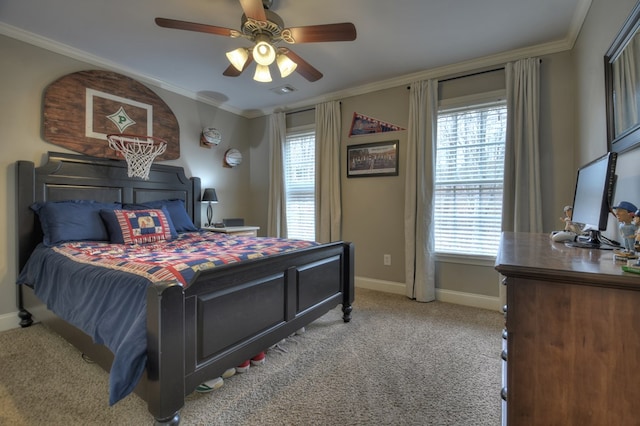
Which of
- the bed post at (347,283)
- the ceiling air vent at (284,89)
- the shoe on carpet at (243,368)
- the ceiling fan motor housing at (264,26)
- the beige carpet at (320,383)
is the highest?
the ceiling air vent at (284,89)

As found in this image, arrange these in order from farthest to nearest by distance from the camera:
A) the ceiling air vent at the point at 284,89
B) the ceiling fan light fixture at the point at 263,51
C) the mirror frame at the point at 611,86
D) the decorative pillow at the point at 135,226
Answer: the ceiling air vent at the point at 284,89, the decorative pillow at the point at 135,226, the ceiling fan light fixture at the point at 263,51, the mirror frame at the point at 611,86

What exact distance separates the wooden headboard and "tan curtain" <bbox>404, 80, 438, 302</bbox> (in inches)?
112

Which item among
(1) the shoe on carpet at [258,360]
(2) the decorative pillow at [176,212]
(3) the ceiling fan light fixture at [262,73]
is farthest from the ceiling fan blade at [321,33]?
(2) the decorative pillow at [176,212]

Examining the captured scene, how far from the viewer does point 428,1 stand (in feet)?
7.27

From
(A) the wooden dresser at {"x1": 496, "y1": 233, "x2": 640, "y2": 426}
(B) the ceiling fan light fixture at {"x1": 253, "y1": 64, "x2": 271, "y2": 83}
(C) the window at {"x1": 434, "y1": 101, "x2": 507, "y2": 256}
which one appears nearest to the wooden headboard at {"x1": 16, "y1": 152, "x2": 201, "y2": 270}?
(B) the ceiling fan light fixture at {"x1": 253, "y1": 64, "x2": 271, "y2": 83}

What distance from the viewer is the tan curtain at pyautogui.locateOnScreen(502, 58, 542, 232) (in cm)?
A: 277

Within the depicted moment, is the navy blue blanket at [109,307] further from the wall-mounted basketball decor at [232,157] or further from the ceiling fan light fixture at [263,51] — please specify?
the wall-mounted basketball decor at [232,157]

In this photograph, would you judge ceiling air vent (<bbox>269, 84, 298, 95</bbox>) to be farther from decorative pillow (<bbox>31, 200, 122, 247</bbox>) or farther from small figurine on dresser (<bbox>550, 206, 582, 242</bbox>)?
small figurine on dresser (<bbox>550, 206, 582, 242</bbox>)

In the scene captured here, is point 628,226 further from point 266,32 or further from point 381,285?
point 381,285

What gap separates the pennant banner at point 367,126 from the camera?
3.65 m

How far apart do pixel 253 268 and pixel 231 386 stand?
0.72m

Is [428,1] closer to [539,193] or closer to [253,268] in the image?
[539,193]

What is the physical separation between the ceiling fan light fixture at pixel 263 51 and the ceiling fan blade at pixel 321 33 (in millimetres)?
124

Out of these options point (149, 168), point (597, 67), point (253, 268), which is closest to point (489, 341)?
point (253, 268)
